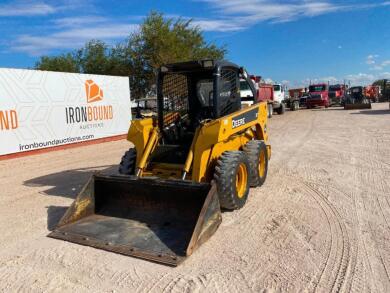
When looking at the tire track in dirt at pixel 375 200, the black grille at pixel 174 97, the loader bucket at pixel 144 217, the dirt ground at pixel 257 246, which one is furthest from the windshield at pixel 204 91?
the tire track in dirt at pixel 375 200

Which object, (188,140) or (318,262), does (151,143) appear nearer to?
(188,140)

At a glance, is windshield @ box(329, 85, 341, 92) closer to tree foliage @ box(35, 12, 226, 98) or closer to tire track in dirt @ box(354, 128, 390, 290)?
tree foliage @ box(35, 12, 226, 98)

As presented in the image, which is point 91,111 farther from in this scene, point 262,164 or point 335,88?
point 335,88

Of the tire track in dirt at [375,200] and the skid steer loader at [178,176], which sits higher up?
the skid steer loader at [178,176]

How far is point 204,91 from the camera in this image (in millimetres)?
6410

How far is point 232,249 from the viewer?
4.36m

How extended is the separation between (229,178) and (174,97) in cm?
198

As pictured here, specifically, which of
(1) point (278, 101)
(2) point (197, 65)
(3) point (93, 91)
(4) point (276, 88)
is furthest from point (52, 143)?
(4) point (276, 88)

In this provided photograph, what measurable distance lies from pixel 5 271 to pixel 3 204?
2.91 m

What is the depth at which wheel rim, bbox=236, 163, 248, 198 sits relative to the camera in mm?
5742

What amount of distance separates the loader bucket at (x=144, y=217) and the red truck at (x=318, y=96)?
29380 mm

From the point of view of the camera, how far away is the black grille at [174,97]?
645cm

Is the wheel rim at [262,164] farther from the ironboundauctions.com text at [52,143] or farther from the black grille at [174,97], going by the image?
the ironboundauctions.com text at [52,143]

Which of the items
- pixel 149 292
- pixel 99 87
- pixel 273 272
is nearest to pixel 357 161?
pixel 273 272
